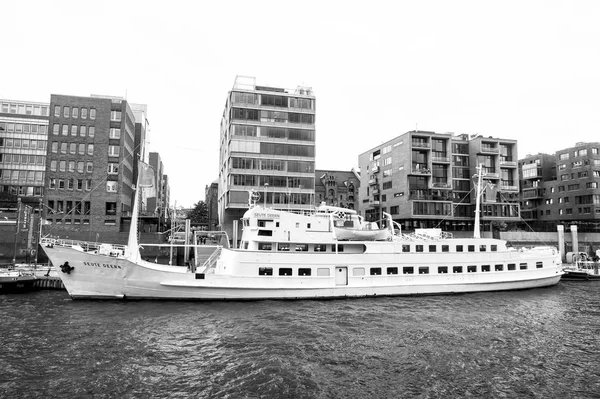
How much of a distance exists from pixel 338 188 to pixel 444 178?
44.3 meters

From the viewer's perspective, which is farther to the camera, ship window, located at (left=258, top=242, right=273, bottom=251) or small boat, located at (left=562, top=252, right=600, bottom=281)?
small boat, located at (left=562, top=252, right=600, bottom=281)

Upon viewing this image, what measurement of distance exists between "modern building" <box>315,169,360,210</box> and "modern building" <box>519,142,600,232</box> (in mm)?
46878

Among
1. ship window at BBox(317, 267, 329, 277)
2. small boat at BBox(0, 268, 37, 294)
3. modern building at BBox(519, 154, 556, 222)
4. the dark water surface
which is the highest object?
modern building at BBox(519, 154, 556, 222)

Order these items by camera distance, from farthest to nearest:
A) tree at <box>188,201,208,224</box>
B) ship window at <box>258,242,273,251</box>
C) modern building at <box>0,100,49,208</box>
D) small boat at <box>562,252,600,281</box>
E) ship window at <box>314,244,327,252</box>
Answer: tree at <box>188,201,208,224</box> → modern building at <box>0,100,49,208</box> → small boat at <box>562,252,600,281</box> → ship window at <box>314,244,327,252</box> → ship window at <box>258,242,273,251</box>

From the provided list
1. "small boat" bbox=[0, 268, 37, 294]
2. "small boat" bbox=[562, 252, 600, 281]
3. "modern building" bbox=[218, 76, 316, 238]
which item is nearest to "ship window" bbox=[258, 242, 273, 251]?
"small boat" bbox=[0, 268, 37, 294]

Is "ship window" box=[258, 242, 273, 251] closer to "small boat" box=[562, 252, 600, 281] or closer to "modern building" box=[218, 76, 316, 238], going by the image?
"modern building" box=[218, 76, 316, 238]

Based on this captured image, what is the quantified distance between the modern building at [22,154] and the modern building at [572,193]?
100810mm

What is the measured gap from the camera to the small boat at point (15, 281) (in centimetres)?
2684

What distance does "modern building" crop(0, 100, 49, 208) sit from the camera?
61.9 metres

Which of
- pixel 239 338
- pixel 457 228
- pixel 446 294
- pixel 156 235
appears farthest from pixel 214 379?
pixel 457 228

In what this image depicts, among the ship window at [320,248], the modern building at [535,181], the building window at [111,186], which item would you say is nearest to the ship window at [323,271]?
the ship window at [320,248]

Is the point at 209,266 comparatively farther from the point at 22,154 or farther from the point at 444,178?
the point at 22,154

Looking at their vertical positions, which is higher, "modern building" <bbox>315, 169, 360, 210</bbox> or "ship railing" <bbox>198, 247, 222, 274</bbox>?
"modern building" <bbox>315, 169, 360, 210</bbox>

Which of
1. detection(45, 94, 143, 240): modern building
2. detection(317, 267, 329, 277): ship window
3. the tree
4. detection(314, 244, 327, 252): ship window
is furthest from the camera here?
the tree
